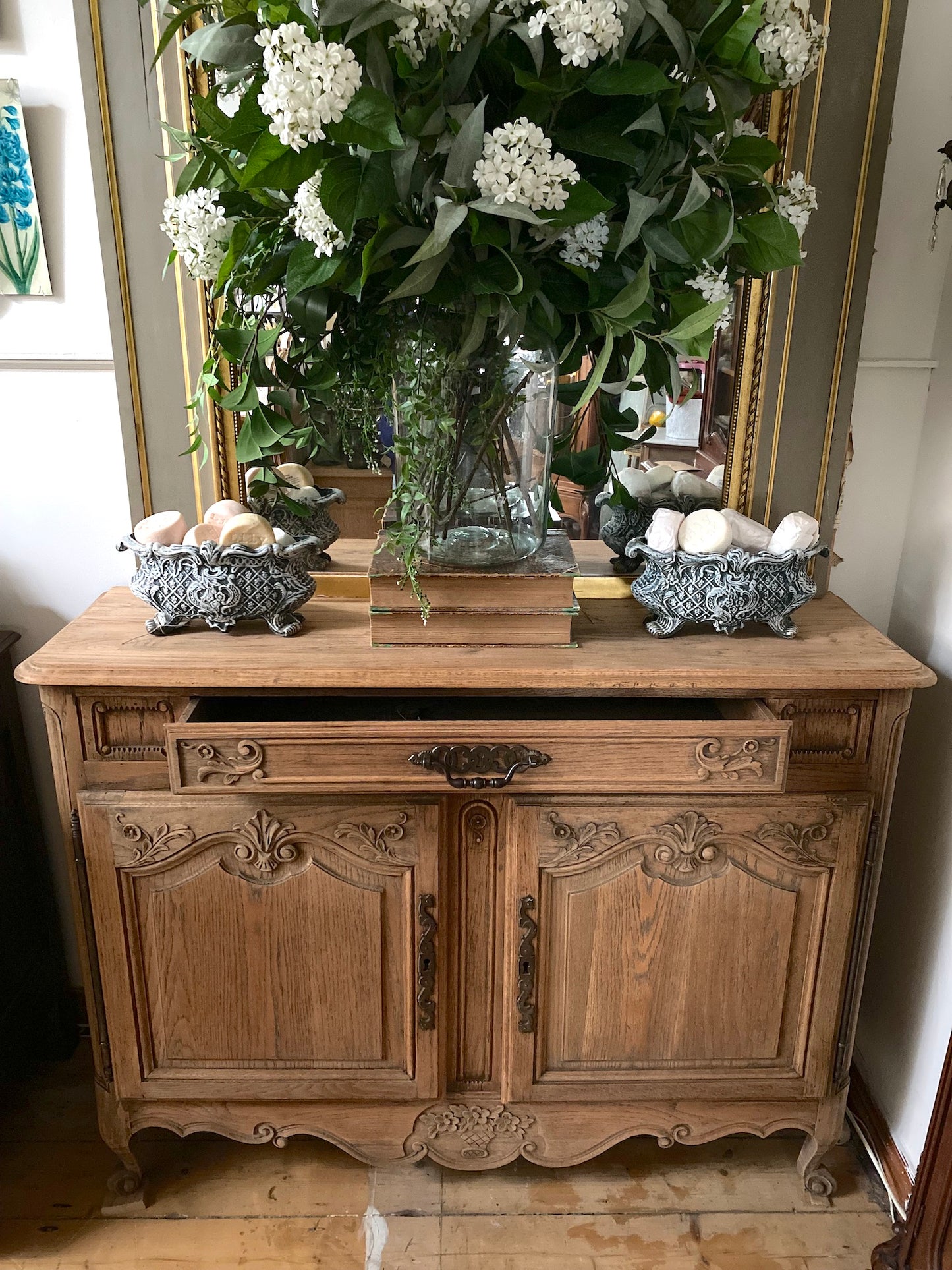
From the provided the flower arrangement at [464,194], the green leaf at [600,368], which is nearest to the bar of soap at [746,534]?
the flower arrangement at [464,194]

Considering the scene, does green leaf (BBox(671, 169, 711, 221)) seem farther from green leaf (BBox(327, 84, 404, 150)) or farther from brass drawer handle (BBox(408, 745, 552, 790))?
brass drawer handle (BBox(408, 745, 552, 790))

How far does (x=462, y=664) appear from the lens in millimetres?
1145

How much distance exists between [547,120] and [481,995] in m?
1.11

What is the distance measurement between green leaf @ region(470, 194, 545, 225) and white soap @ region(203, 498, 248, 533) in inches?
22.8

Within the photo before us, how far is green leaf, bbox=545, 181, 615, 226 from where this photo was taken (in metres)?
0.94

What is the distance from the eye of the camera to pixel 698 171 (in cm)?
100

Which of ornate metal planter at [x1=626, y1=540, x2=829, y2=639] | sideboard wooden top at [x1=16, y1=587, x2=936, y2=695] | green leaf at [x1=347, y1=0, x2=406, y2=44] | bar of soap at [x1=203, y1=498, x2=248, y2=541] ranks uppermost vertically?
green leaf at [x1=347, y1=0, x2=406, y2=44]

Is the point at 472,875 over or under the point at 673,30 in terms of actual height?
under

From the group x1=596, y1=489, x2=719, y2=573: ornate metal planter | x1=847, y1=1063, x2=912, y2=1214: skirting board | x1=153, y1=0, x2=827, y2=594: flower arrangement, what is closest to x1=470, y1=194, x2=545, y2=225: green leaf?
x1=153, y1=0, x2=827, y2=594: flower arrangement

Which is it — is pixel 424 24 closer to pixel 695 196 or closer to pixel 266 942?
pixel 695 196

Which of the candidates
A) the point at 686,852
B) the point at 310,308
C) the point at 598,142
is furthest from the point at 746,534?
the point at 310,308

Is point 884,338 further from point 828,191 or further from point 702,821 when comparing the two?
point 702,821

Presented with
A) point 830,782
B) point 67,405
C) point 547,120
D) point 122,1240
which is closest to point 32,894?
point 122,1240

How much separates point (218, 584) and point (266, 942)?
1.62 feet
